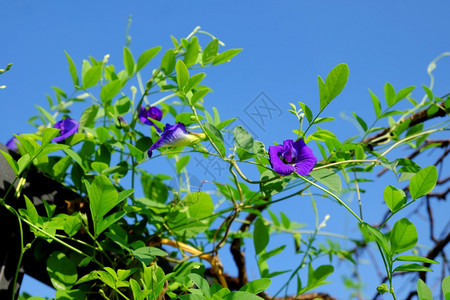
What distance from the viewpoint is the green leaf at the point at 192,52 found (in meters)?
0.94

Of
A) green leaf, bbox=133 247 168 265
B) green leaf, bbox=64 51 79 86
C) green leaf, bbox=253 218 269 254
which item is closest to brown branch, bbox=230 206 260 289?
green leaf, bbox=253 218 269 254

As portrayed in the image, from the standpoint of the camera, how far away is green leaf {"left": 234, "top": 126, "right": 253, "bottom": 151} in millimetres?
719

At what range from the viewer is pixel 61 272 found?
0.79 metres

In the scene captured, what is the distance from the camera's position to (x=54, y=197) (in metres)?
0.94

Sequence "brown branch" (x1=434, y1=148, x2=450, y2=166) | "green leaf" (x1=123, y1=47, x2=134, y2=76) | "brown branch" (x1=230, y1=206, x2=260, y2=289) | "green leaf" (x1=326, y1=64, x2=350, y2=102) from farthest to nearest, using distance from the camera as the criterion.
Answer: "brown branch" (x1=434, y1=148, x2=450, y2=166), "brown branch" (x1=230, y1=206, x2=260, y2=289), "green leaf" (x1=123, y1=47, x2=134, y2=76), "green leaf" (x1=326, y1=64, x2=350, y2=102)

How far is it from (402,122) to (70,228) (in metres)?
0.81

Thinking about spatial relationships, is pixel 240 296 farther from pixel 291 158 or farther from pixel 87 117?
pixel 87 117

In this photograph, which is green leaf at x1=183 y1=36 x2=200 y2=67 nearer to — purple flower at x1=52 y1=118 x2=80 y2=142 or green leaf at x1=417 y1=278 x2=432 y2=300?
purple flower at x1=52 y1=118 x2=80 y2=142

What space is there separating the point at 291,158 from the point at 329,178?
67 millimetres

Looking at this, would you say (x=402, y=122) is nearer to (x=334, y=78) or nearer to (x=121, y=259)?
(x=334, y=78)

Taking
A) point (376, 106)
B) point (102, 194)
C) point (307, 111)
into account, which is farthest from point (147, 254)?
point (376, 106)

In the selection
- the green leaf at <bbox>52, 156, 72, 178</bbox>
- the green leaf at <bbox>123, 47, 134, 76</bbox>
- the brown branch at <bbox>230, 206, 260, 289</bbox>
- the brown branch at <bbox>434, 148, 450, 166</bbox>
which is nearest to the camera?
the green leaf at <bbox>52, 156, 72, 178</bbox>

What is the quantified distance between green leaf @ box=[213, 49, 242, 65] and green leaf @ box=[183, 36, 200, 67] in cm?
5

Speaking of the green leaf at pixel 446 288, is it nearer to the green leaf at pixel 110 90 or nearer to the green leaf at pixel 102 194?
the green leaf at pixel 102 194
